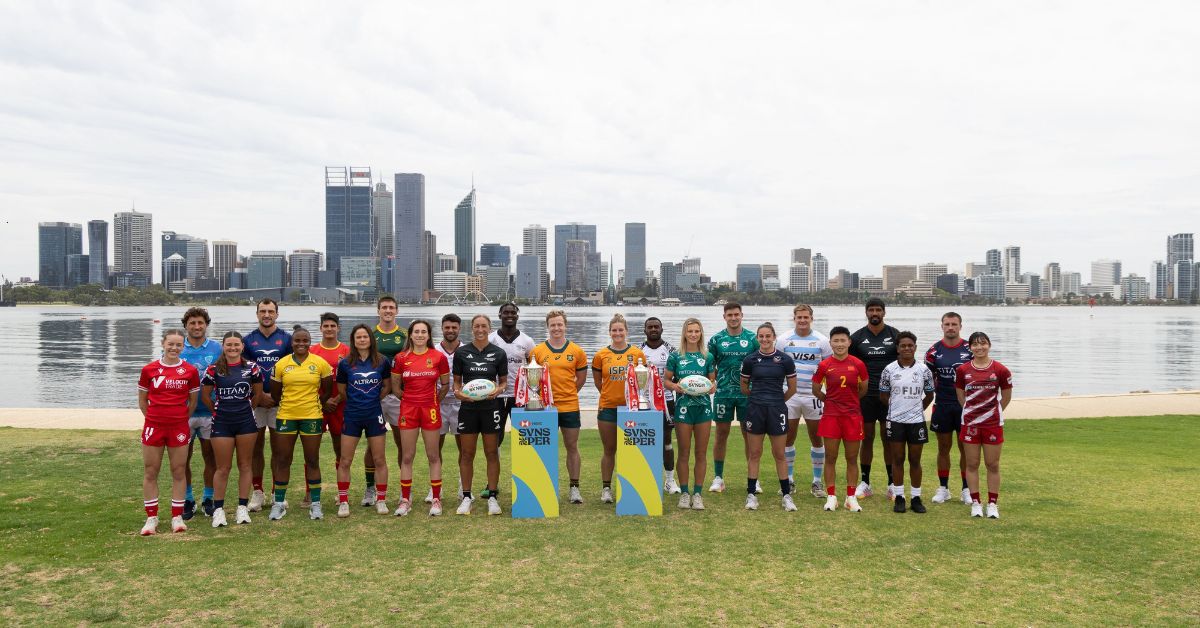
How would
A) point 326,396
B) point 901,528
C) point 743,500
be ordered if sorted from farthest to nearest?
point 743,500 → point 326,396 → point 901,528

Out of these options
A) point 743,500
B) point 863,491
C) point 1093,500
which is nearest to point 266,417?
point 743,500

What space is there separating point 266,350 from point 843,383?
18.2ft

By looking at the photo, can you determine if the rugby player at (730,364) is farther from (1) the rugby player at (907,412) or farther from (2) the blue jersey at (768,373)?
(1) the rugby player at (907,412)

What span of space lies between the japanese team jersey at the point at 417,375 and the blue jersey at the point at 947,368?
477 centimetres

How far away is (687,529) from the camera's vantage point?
6.55 metres

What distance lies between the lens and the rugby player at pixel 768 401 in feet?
23.7

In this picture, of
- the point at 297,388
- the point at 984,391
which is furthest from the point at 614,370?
the point at 984,391

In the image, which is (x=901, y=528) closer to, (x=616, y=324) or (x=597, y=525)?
(x=597, y=525)

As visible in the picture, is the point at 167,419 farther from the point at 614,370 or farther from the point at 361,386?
the point at 614,370

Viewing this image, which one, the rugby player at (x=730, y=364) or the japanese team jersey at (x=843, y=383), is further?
the rugby player at (x=730, y=364)

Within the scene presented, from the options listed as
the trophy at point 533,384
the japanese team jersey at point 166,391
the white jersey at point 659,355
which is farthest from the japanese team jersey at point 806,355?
the japanese team jersey at point 166,391

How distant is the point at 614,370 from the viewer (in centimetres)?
736

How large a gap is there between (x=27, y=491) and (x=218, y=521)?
Result: 272 cm

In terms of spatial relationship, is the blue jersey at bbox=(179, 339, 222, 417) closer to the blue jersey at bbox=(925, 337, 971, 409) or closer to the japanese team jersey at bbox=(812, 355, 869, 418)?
the japanese team jersey at bbox=(812, 355, 869, 418)
